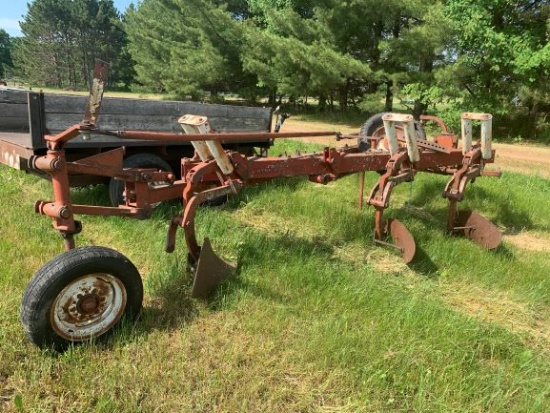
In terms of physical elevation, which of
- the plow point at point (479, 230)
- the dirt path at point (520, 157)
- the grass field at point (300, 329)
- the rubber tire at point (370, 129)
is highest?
the rubber tire at point (370, 129)

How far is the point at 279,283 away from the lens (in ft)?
12.4

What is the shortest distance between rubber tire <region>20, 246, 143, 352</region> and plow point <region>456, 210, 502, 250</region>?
3968 mm

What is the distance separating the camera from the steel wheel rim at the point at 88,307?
276 cm

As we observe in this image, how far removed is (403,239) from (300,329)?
1.99 m

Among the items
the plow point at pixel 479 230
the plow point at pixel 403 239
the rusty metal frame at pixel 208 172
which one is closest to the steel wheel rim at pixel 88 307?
the rusty metal frame at pixel 208 172

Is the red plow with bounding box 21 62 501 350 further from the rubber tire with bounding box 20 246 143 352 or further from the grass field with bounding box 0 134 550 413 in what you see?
the grass field with bounding box 0 134 550 413

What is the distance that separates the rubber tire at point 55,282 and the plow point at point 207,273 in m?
0.66

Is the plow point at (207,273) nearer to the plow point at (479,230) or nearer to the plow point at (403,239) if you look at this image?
the plow point at (403,239)

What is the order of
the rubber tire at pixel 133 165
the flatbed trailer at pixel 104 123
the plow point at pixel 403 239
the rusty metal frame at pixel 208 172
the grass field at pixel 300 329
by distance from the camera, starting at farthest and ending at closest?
the rubber tire at pixel 133 165, the plow point at pixel 403 239, the flatbed trailer at pixel 104 123, the rusty metal frame at pixel 208 172, the grass field at pixel 300 329

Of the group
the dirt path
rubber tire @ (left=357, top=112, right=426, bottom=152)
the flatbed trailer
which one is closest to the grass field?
the flatbed trailer

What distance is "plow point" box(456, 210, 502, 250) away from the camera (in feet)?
17.1

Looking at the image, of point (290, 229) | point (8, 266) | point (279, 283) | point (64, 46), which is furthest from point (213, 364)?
point (64, 46)

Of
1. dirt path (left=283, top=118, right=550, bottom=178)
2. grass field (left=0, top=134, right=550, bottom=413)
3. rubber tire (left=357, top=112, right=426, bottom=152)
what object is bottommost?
grass field (left=0, top=134, right=550, bottom=413)

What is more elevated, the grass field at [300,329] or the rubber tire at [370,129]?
the rubber tire at [370,129]
